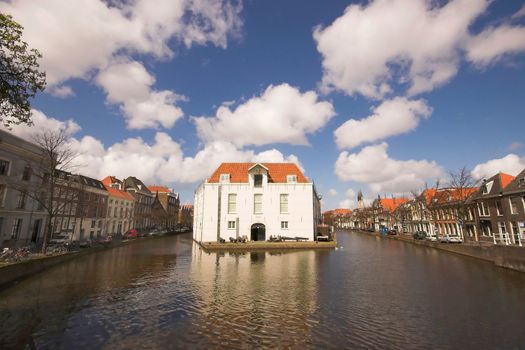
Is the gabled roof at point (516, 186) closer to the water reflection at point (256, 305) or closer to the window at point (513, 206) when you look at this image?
the window at point (513, 206)

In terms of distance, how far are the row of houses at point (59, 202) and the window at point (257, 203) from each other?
26623 mm

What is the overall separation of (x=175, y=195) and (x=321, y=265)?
10586 cm

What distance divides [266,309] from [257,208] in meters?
36.6

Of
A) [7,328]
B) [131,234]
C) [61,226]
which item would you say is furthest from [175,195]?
[7,328]

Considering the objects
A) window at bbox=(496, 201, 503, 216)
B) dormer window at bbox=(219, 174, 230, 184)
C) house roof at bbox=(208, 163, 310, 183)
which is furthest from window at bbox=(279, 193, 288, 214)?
window at bbox=(496, 201, 503, 216)

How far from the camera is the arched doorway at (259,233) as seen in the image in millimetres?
50562

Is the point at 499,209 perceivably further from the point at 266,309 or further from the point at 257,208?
the point at 266,309

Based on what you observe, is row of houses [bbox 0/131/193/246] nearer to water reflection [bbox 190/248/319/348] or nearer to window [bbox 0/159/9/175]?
window [bbox 0/159/9/175]

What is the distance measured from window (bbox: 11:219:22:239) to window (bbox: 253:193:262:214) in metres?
32.8

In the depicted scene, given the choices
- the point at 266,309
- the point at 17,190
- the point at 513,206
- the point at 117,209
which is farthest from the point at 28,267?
the point at 513,206

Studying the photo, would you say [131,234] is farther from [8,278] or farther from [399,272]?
[399,272]

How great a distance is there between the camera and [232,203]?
51.3 m

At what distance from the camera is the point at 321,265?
28203 mm

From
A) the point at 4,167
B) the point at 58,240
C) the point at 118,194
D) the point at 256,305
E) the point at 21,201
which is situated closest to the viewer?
the point at 256,305
